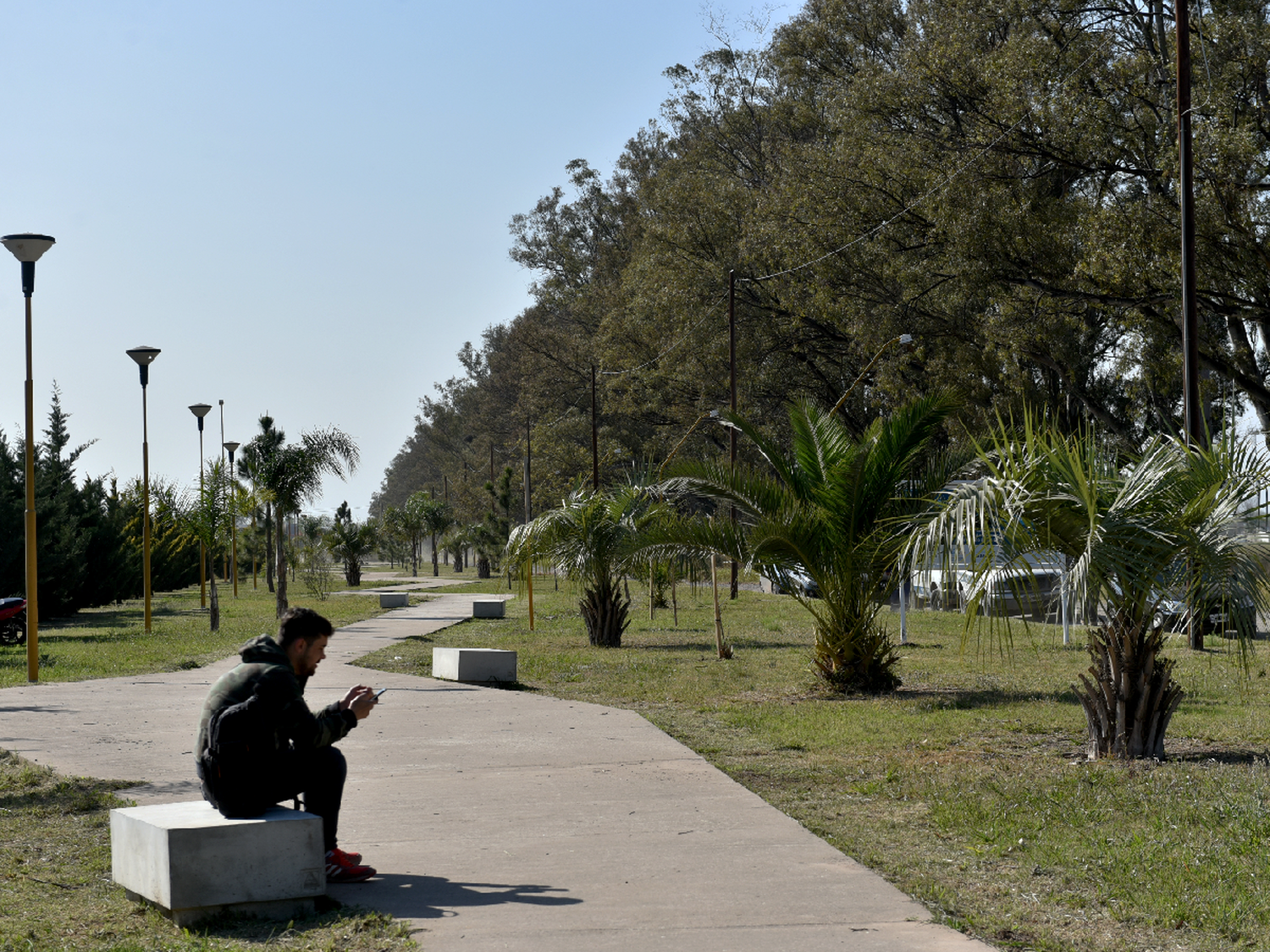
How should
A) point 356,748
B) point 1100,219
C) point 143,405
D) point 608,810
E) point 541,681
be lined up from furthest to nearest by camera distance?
point 143,405, point 1100,219, point 541,681, point 356,748, point 608,810

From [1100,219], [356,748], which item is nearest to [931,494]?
[356,748]

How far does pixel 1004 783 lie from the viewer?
8195 mm

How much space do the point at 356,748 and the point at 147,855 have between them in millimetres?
4537

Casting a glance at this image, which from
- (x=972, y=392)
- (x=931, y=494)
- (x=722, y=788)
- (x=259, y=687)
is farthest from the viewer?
(x=972, y=392)

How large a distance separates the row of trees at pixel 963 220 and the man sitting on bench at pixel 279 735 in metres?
11.7

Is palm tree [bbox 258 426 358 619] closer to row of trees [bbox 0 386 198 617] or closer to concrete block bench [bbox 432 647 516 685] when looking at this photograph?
row of trees [bbox 0 386 198 617]

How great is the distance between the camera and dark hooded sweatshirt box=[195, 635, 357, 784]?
5582 mm

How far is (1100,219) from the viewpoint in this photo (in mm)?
22875

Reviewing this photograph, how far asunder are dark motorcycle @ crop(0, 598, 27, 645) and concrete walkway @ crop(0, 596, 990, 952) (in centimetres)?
1004

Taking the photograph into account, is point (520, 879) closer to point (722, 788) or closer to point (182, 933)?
point (182, 933)

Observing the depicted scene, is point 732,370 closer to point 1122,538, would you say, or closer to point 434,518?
point 1122,538

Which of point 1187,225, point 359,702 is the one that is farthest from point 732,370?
point 359,702

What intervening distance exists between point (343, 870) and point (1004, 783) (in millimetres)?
4339

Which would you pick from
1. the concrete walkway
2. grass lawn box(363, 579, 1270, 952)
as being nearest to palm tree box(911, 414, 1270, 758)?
grass lawn box(363, 579, 1270, 952)
